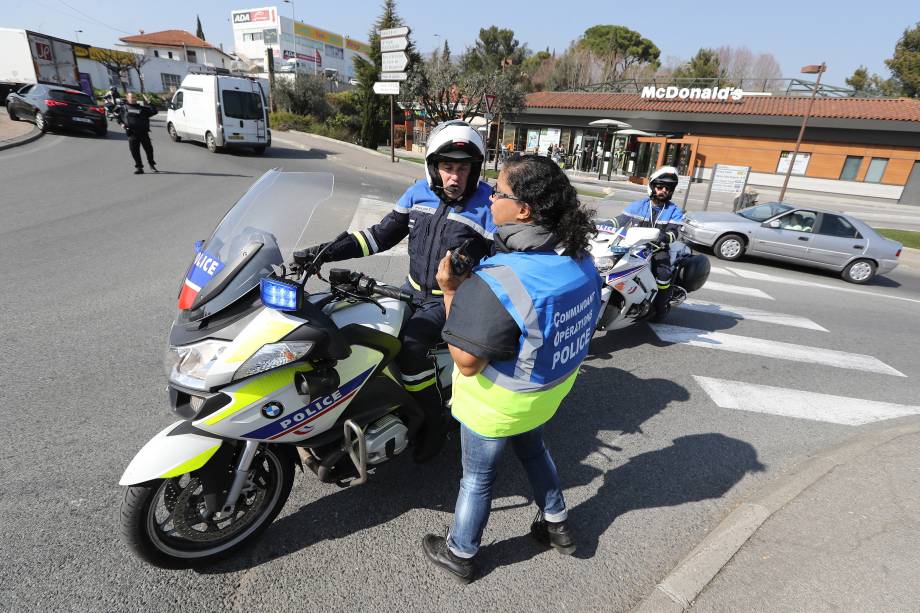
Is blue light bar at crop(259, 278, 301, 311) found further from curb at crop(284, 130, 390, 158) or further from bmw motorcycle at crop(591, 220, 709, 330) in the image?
curb at crop(284, 130, 390, 158)

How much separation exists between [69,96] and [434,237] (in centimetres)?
2131

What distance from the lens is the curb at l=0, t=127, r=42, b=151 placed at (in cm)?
1425

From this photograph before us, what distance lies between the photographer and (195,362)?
2.01m

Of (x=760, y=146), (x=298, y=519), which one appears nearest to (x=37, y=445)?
(x=298, y=519)

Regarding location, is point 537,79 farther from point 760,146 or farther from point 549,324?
point 549,324

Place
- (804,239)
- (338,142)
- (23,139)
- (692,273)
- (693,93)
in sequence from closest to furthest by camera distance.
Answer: (692,273), (804,239), (23,139), (338,142), (693,93)

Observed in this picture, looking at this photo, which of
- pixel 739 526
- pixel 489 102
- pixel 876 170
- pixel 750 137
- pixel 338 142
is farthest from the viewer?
pixel 750 137

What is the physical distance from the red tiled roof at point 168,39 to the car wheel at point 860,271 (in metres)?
87.3

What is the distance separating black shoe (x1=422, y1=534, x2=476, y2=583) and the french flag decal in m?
1.60

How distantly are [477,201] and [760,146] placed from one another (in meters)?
31.5

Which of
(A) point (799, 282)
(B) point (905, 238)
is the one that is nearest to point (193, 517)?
(A) point (799, 282)

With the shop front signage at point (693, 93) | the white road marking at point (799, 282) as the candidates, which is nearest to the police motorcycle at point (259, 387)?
the white road marking at point (799, 282)

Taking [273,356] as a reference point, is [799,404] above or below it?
below

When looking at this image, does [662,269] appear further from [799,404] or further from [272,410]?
[272,410]
